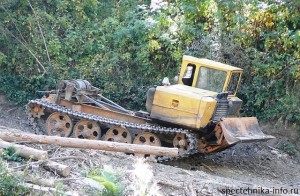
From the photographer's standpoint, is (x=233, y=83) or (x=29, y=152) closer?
(x=29, y=152)

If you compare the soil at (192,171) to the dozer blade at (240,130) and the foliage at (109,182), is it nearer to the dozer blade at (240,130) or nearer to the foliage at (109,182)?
the foliage at (109,182)

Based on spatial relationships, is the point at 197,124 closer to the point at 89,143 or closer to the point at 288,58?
the point at 89,143

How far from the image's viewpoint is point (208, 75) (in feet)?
39.3

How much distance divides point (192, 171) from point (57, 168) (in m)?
3.20

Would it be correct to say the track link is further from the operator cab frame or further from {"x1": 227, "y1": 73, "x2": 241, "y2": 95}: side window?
{"x1": 227, "y1": 73, "x2": 241, "y2": 95}: side window

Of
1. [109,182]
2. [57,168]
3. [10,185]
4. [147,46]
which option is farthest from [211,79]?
[10,185]

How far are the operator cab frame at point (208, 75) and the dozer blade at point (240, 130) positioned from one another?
0.71 m

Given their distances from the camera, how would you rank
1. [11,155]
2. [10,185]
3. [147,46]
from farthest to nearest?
[147,46]
[11,155]
[10,185]

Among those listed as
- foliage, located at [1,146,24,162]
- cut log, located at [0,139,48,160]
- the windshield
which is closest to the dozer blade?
the windshield

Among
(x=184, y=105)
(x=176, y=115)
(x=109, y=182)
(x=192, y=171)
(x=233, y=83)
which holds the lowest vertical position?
(x=192, y=171)

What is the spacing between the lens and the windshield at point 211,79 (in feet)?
39.1

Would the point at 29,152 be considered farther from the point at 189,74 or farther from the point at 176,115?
the point at 189,74

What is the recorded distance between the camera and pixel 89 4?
17.6 meters

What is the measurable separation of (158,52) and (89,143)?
7257 millimetres
